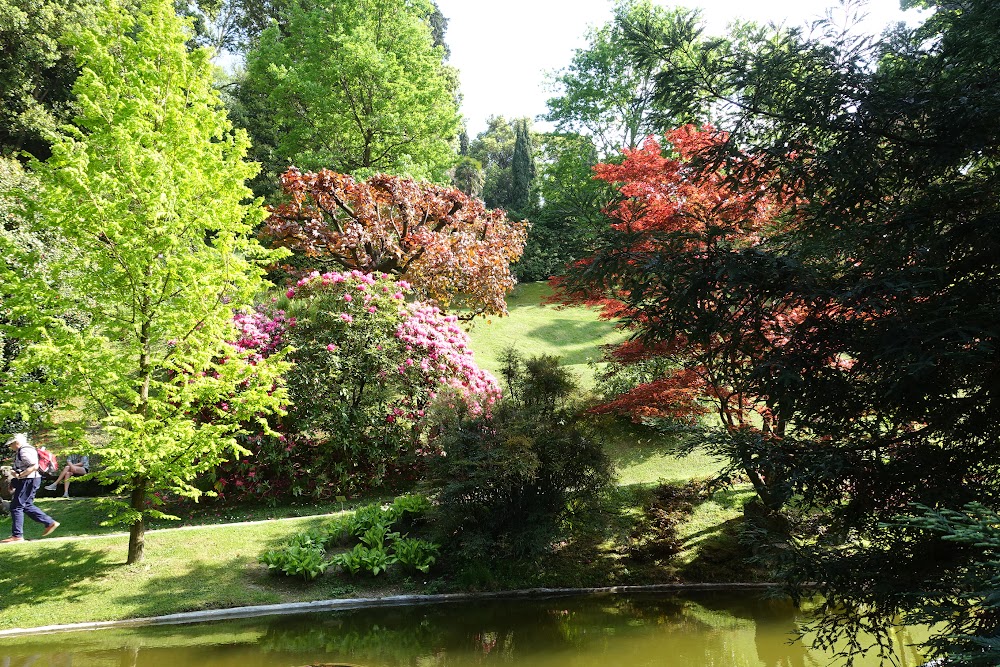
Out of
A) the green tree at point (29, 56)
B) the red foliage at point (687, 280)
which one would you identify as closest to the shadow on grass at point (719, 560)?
the red foliage at point (687, 280)

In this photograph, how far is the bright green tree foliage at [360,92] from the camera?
806 inches

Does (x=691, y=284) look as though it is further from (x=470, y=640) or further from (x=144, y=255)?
(x=144, y=255)

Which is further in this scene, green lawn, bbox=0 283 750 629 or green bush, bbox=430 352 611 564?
green bush, bbox=430 352 611 564

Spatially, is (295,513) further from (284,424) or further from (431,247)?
(431,247)

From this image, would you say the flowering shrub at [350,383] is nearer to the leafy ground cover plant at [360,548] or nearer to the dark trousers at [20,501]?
the leafy ground cover plant at [360,548]

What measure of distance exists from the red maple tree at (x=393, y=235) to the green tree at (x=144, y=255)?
5616 millimetres

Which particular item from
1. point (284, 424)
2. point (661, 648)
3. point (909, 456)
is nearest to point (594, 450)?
point (661, 648)

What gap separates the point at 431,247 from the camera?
1325 centimetres

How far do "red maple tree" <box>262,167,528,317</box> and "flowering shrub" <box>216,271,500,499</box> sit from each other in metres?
1.61

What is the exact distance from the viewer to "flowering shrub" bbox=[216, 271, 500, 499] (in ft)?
34.2

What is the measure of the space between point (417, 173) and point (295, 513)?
14091 millimetres

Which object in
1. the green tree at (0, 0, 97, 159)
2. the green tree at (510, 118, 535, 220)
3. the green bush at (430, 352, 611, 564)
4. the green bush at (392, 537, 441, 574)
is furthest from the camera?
the green tree at (510, 118, 535, 220)

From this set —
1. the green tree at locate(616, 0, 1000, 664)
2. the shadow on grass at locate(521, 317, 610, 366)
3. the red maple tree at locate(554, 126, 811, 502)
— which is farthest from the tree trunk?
the shadow on grass at locate(521, 317, 610, 366)

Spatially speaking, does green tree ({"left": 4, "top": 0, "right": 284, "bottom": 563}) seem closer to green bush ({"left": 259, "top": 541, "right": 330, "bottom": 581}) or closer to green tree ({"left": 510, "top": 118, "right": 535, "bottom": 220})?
green bush ({"left": 259, "top": 541, "right": 330, "bottom": 581})
